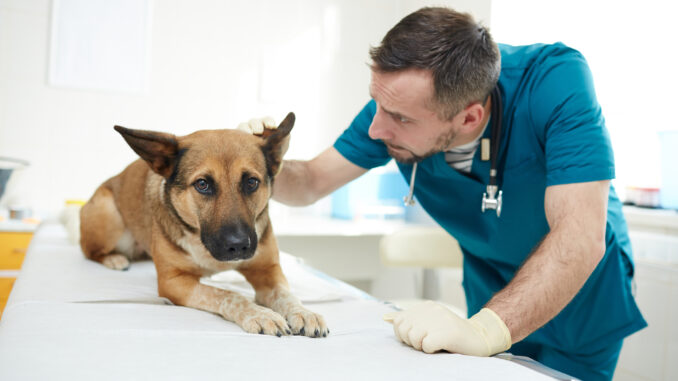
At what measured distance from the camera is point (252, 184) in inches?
55.1

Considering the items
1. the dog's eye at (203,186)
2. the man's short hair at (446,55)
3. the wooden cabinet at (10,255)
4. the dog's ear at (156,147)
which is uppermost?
the man's short hair at (446,55)

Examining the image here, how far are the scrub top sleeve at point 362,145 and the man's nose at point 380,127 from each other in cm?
24

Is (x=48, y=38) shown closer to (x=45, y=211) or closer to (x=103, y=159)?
(x=103, y=159)

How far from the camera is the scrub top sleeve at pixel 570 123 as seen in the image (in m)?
1.24

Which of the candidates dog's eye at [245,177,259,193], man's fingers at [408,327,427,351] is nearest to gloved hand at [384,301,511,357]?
man's fingers at [408,327,427,351]

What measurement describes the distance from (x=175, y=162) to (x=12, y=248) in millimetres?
1977

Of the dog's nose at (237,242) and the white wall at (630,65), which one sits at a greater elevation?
the white wall at (630,65)

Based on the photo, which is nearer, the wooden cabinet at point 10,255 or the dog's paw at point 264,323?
the dog's paw at point 264,323

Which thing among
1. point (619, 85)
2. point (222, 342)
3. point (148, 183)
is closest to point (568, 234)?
point (222, 342)

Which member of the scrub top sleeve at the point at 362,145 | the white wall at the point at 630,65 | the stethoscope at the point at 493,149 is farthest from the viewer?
the white wall at the point at 630,65

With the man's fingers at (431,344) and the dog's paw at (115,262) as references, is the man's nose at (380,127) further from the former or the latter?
the dog's paw at (115,262)

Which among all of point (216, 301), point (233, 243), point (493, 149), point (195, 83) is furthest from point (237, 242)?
point (195, 83)

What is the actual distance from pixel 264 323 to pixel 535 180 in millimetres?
914

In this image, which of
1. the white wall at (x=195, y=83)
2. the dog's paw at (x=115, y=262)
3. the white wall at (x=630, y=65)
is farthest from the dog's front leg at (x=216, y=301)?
the white wall at (x=195, y=83)
